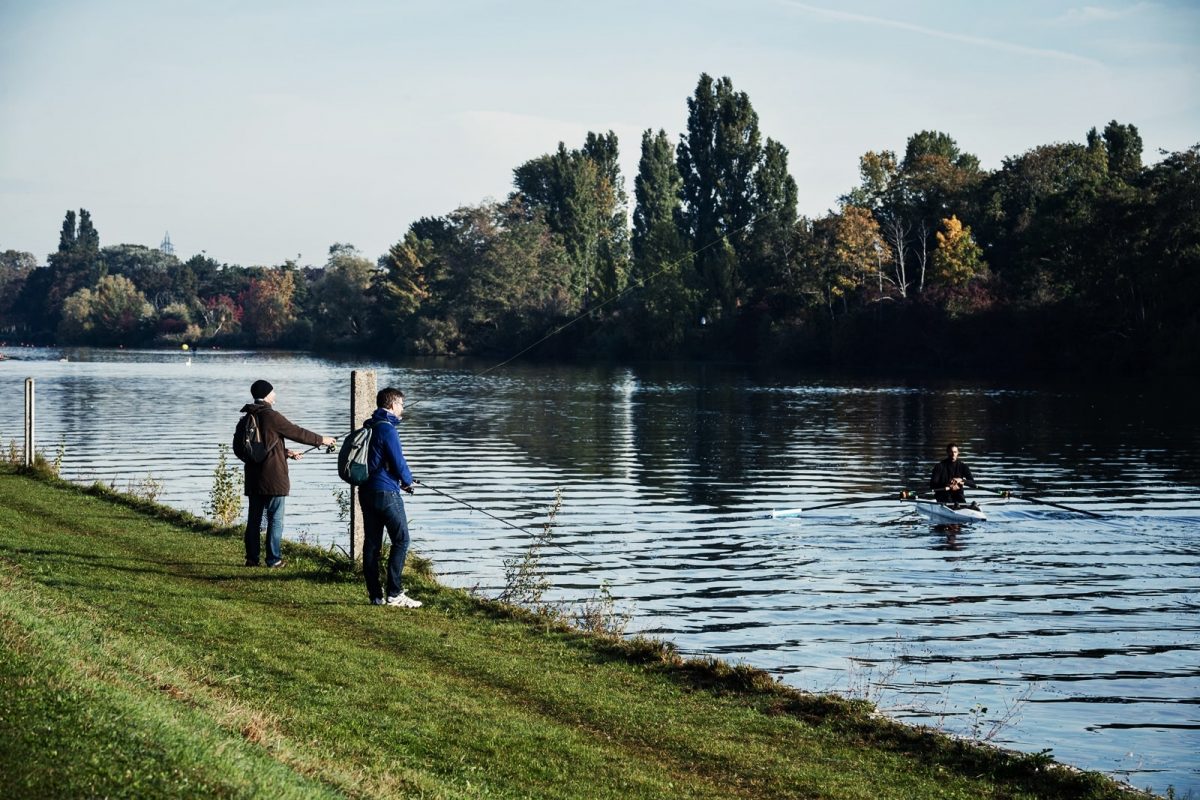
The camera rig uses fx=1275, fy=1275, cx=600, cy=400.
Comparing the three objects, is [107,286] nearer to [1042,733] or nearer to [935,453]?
[935,453]

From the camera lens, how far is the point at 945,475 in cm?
2789

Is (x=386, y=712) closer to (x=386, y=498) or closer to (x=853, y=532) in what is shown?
(x=386, y=498)

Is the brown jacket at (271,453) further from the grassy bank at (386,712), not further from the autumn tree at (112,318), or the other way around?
the autumn tree at (112,318)

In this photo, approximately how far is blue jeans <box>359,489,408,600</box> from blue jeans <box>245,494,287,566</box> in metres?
2.13

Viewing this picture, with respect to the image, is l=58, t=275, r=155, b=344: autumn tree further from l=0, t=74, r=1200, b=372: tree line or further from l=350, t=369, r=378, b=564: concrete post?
l=350, t=369, r=378, b=564: concrete post

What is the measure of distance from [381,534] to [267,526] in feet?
8.14

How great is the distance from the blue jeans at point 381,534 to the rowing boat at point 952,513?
15.6m

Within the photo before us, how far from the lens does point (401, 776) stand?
27.8 ft

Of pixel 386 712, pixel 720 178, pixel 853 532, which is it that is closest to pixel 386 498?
pixel 386 712

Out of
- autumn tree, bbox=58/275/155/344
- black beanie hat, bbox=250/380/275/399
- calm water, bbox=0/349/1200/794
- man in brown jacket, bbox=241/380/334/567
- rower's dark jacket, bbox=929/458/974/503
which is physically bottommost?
calm water, bbox=0/349/1200/794

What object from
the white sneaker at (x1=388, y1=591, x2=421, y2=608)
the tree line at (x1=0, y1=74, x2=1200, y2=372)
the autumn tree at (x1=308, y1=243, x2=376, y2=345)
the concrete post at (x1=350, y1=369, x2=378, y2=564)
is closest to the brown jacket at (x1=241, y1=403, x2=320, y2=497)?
the concrete post at (x1=350, y1=369, x2=378, y2=564)

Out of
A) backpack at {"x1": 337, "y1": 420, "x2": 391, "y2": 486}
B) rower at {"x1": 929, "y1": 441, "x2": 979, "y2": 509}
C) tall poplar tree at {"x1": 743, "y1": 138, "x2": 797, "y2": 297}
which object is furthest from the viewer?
tall poplar tree at {"x1": 743, "y1": 138, "x2": 797, "y2": 297}

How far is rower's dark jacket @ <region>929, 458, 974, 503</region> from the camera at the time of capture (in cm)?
2773

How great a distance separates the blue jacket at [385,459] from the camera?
47.1 ft
